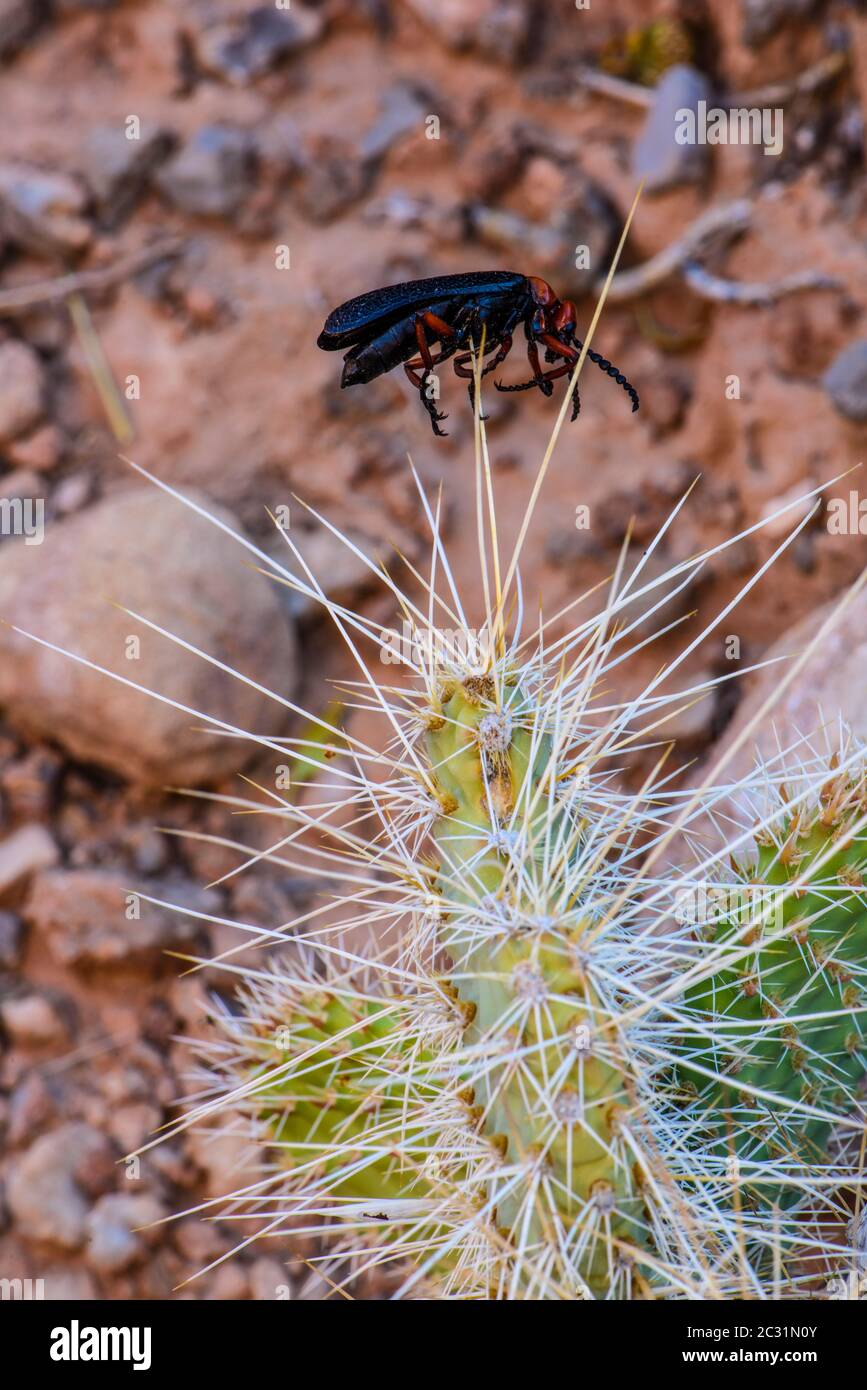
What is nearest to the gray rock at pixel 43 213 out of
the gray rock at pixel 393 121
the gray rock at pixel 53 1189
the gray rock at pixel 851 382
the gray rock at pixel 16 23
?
the gray rock at pixel 16 23

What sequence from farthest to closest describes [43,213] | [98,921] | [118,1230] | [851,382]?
[43,213], [851,382], [98,921], [118,1230]

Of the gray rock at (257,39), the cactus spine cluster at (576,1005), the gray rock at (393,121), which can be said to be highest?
the gray rock at (257,39)

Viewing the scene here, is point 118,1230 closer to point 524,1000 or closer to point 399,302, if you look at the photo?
point 524,1000

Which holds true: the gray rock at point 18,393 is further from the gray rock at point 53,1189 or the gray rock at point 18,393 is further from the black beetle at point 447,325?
the black beetle at point 447,325

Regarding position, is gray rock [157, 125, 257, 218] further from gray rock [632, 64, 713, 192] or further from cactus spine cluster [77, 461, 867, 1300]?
cactus spine cluster [77, 461, 867, 1300]

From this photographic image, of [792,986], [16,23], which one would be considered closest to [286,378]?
[16,23]
